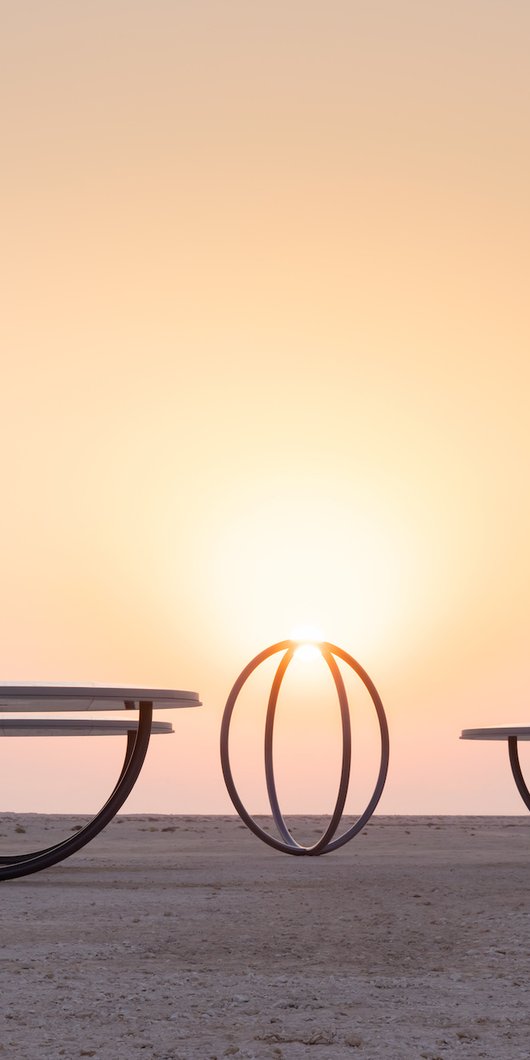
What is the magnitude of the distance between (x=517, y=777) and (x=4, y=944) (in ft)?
39.5

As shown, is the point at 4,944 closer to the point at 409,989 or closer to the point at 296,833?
the point at 409,989

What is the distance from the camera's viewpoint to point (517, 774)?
59.3ft

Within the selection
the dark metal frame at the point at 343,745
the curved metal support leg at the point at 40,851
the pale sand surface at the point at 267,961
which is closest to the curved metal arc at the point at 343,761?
the dark metal frame at the point at 343,745

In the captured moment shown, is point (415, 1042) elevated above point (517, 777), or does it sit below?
below

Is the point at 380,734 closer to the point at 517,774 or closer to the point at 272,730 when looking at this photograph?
the point at 272,730

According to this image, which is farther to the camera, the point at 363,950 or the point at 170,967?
the point at 363,950

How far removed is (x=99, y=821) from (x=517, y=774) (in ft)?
29.2

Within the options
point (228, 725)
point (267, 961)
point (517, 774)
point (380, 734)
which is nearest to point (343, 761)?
point (380, 734)

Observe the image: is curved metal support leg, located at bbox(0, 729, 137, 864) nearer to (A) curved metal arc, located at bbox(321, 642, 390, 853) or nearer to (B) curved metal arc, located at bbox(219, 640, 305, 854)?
(B) curved metal arc, located at bbox(219, 640, 305, 854)

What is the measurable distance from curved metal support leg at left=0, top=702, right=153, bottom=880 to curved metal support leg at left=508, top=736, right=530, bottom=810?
8098 millimetres

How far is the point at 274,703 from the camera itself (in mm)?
16891

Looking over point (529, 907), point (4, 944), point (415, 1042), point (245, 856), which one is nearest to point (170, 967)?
point (4, 944)

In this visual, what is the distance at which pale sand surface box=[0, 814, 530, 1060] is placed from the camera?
527cm

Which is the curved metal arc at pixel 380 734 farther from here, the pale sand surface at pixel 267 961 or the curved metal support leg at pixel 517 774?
the curved metal support leg at pixel 517 774
